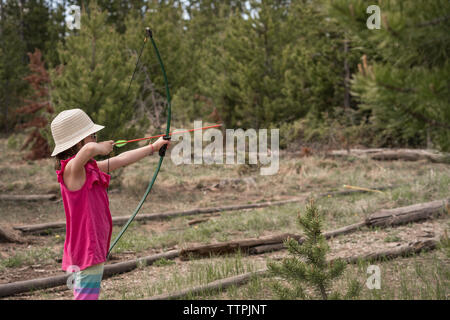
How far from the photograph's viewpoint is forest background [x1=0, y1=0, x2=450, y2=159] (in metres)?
3.30

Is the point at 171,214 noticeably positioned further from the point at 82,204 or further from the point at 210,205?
the point at 82,204

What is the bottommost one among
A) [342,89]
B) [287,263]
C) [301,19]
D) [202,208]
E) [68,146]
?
[202,208]

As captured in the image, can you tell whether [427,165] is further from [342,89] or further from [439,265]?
[439,265]

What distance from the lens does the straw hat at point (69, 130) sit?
3.21m

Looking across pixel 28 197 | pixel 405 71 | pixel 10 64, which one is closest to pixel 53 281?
pixel 405 71

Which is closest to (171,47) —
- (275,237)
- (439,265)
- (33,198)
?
(33,198)

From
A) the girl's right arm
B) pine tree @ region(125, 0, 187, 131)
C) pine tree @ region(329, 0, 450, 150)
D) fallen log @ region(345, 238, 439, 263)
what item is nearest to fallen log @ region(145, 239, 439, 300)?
fallen log @ region(345, 238, 439, 263)

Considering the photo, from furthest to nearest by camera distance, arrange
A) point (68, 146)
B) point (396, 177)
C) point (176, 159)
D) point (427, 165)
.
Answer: point (176, 159) → point (427, 165) → point (396, 177) → point (68, 146)

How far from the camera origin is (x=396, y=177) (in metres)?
12.1

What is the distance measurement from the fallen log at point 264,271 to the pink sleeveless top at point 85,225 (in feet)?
4.46

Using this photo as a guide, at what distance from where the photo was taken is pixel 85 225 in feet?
10.3

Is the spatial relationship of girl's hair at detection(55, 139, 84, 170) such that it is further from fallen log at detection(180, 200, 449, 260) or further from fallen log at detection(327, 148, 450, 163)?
fallen log at detection(327, 148, 450, 163)

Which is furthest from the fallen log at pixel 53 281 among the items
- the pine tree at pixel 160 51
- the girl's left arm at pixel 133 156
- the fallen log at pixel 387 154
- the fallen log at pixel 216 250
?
the pine tree at pixel 160 51

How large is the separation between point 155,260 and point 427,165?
33.9ft
